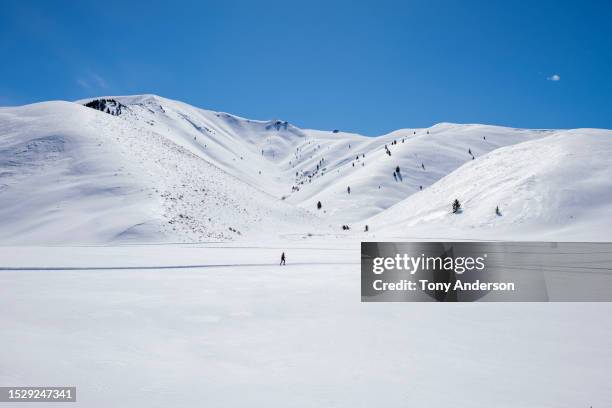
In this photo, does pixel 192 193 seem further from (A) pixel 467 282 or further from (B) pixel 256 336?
(B) pixel 256 336

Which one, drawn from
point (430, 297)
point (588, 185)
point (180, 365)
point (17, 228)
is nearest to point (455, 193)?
point (588, 185)

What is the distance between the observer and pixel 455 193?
75.4 meters

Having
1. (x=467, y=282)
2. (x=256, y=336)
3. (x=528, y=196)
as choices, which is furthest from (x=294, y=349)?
(x=528, y=196)

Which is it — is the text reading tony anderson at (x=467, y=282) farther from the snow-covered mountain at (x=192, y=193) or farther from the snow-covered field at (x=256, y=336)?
the snow-covered mountain at (x=192, y=193)

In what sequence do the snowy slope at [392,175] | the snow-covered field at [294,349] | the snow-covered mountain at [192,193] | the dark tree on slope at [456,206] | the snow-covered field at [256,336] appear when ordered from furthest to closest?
the snowy slope at [392,175]
the dark tree on slope at [456,206]
the snow-covered mountain at [192,193]
the snow-covered field at [256,336]
the snow-covered field at [294,349]

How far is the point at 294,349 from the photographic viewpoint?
927 centimetres

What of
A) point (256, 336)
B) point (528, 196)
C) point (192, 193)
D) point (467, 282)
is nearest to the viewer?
point (256, 336)

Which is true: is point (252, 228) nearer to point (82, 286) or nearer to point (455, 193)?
point (455, 193)

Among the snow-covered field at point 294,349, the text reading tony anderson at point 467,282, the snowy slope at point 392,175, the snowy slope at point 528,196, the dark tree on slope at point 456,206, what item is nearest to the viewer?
the snow-covered field at point 294,349

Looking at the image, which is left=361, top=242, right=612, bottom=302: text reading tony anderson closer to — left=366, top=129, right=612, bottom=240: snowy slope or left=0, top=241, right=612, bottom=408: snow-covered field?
left=0, top=241, right=612, bottom=408: snow-covered field

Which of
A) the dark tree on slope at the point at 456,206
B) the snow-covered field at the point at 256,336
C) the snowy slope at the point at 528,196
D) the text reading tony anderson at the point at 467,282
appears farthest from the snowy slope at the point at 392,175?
the text reading tony anderson at the point at 467,282

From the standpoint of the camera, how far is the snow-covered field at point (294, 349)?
6949mm

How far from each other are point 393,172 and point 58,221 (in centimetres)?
11682

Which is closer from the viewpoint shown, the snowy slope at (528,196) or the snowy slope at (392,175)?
the snowy slope at (528,196)
